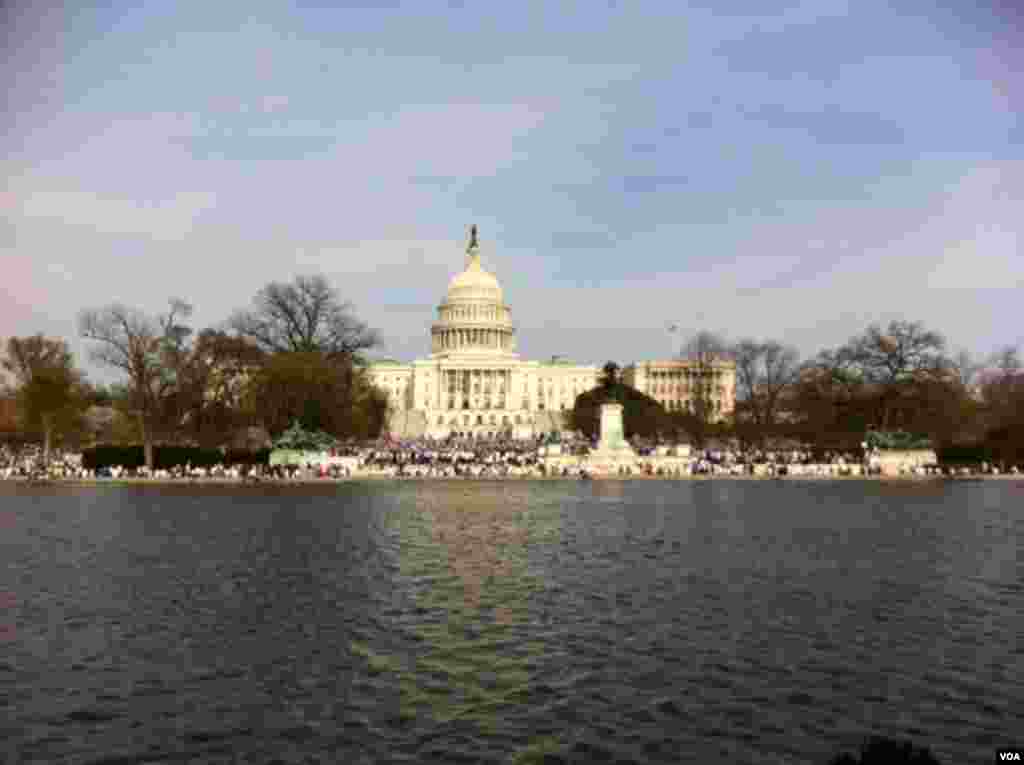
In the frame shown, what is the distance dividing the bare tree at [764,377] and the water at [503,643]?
60174 millimetres

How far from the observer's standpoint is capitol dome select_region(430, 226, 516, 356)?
147 metres

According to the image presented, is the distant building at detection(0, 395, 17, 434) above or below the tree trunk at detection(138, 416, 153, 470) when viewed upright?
above

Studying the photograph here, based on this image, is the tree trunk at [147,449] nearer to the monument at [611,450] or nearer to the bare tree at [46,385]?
the bare tree at [46,385]

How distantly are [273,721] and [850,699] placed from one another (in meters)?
6.41

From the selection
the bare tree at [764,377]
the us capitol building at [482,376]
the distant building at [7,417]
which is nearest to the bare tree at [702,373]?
the bare tree at [764,377]

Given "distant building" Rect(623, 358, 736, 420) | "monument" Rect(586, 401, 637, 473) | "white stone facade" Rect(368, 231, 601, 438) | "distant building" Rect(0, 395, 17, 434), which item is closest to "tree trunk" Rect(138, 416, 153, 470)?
"monument" Rect(586, 401, 637, 473)

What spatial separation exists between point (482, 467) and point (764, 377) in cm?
3800

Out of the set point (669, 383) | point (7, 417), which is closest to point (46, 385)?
point (7, 417)

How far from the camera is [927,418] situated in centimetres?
7581

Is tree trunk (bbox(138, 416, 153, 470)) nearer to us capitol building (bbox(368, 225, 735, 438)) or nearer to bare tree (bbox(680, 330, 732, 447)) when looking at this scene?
bare tree (bbox(680, 330, 732, 447))

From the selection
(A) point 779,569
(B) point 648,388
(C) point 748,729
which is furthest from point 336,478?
(B) point 648,388

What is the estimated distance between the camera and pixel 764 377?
9162 cm

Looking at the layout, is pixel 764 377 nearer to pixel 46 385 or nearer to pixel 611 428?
pixel 611 428

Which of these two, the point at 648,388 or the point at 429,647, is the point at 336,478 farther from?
the point at 648,388
